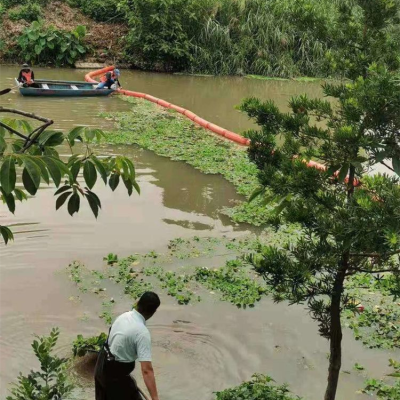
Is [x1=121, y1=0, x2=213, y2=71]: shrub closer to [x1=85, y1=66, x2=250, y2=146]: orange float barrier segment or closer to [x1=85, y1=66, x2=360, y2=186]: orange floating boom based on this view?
[x1=85, y1=66, x2=250, y2=146]: orange float barrier segment

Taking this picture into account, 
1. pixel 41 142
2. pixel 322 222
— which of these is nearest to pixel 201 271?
pixel 322 222

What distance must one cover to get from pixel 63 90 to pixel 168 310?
463 inches

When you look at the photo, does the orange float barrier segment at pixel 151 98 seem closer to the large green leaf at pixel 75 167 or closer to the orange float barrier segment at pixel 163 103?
the orange float barrier segment at pixel 163 103

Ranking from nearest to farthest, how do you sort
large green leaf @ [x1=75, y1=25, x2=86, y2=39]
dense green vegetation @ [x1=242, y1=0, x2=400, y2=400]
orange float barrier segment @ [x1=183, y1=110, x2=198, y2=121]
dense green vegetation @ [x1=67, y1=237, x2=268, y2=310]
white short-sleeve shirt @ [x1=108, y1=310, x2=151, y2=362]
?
dense green vegetation @ [x1=242, y1=0, x2=400, y2=400] < white short-sleeve shirt @ [x1=108, y1=310, x2=151, y2=362] < dense green vegetation @ [x1=67, y1=237, x2=268, y2=310] < orange float barrier segment @ [x1=183, y1=110, x2=198, y2=121] < large green leaf @ [x1=75, y1=25, x2=86, y2=39]

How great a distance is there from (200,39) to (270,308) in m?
19.3

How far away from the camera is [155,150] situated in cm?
1262

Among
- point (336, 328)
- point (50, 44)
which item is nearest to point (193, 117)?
point (50, 44)

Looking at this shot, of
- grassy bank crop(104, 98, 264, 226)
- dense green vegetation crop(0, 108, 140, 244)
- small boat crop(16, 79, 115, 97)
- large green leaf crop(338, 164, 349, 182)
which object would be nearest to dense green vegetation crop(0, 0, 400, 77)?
small boat crop(16, 79, 115, 97)

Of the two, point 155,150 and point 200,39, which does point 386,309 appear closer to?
point 155,150

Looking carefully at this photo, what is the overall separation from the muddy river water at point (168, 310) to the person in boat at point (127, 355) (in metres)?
1.23

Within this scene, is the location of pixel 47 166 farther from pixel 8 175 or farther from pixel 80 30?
pixel 80 30

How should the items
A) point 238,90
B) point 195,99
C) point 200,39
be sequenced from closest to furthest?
point 195,99 < point 238,90 < point 200,39

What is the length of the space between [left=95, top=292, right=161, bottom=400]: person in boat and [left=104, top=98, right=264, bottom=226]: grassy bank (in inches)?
199

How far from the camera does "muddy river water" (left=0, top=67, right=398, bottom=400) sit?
5.52m
